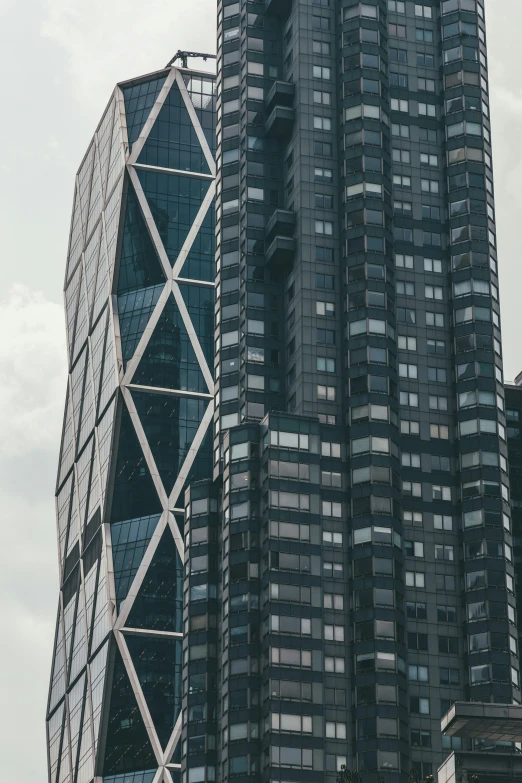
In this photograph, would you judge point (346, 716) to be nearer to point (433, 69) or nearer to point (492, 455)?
point (492, 455)

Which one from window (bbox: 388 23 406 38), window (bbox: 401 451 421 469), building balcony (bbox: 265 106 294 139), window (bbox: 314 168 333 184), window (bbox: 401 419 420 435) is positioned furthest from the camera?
window (bbox: 388 23 406 38)

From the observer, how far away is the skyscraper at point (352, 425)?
164500mm

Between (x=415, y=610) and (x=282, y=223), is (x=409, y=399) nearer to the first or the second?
(x=415, y=610)

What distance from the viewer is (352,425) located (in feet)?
580

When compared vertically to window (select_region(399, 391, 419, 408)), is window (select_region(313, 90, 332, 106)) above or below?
above

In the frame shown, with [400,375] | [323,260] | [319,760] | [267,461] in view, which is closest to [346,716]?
[319,760]

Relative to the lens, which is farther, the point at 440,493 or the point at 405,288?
the point at 405,288

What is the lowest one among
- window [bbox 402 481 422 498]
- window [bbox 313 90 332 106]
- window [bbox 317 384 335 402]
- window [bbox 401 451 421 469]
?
window [bbox 402 481 422 498]

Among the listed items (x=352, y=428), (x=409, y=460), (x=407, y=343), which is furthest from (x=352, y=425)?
(x=407, y=343)

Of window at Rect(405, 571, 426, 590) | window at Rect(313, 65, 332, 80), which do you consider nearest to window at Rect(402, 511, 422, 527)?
window at Rect(405, 571, 426, 590)

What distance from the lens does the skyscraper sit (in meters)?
164

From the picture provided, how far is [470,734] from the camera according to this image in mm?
118875

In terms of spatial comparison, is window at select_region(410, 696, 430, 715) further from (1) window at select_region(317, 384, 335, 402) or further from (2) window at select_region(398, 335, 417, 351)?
(2) window at select_region(398, 335, 417, 351)

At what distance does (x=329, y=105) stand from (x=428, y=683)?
6408cm
